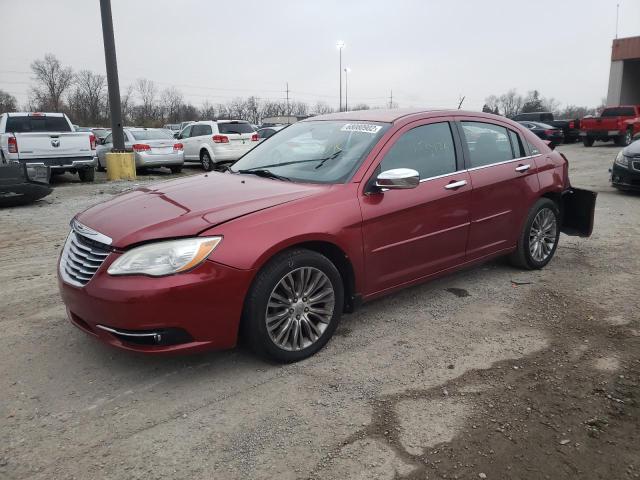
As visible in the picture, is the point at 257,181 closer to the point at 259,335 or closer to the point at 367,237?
the point at 367,237

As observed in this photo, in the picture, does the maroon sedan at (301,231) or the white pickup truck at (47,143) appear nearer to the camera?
the maroon sedan at (301,231)

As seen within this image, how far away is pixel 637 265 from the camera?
5527 mm

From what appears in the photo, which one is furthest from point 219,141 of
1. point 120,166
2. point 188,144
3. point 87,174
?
point 87,174

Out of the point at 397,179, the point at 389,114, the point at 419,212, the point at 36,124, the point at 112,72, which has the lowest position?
the point at 419,212

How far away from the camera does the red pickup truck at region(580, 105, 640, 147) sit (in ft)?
78.0

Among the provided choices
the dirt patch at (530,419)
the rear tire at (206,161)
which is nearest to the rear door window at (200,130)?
the rear tire at (206,161)

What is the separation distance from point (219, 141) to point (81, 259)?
44.2 feet

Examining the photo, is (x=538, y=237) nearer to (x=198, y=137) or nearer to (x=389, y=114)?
(x=389, y=114)

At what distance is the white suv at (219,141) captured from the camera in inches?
639

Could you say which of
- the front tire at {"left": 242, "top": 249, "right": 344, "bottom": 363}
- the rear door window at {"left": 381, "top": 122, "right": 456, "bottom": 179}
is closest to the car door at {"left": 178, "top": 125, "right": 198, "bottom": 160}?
the rear door window at {"left": 381, "top": 122, "right": 456, "bottom": 179}

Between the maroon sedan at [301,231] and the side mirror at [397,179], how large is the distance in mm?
11

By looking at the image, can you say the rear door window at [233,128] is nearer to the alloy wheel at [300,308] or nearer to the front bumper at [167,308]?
the alloy wheel at [300,308]

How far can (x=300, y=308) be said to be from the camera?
3.37 metres

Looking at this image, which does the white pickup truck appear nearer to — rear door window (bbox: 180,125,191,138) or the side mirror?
rear door window (bbox: 180,125,191,138)
